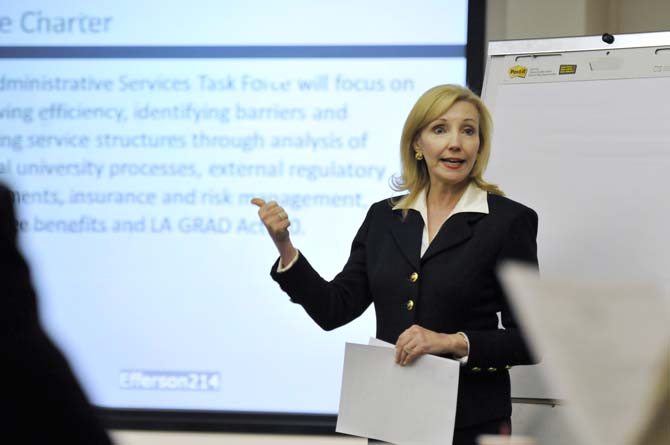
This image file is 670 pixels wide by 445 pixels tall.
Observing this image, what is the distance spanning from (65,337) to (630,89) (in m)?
2.44

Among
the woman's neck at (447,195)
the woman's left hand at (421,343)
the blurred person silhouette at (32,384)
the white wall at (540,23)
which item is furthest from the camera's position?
the white wall at (540,23)

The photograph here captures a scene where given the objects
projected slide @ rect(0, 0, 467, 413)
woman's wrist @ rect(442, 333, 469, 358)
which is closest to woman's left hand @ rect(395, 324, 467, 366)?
woman's wrist @ rect(442, 333, 469, 358)

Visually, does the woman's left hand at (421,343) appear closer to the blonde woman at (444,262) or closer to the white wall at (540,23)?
the blonde woman at (444,262)

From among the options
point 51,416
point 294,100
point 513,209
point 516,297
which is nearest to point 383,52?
point 294,100

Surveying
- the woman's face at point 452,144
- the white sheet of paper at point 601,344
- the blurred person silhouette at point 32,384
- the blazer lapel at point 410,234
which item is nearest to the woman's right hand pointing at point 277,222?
the blazer lapel at point 410,234

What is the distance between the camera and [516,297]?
596 mm

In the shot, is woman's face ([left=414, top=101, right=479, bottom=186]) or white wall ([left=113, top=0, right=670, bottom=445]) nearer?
woman's face ([left=414, top=101, right=479, bottom=186])

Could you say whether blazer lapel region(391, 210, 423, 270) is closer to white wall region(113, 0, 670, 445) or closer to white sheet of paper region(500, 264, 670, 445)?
white sheet of paper region(500, 264, 670, 445)

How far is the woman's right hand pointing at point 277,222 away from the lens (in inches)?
79.0

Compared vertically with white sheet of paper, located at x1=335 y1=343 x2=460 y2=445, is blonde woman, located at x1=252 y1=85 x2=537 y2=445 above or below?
above

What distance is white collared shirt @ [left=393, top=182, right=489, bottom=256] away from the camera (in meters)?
2.03

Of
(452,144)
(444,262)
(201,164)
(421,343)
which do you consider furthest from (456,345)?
(201,164)

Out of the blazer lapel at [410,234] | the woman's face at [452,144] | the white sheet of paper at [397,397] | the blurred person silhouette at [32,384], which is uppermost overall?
the woman's face at [452,144]

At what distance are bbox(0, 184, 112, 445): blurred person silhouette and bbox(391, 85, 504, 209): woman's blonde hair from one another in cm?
124
